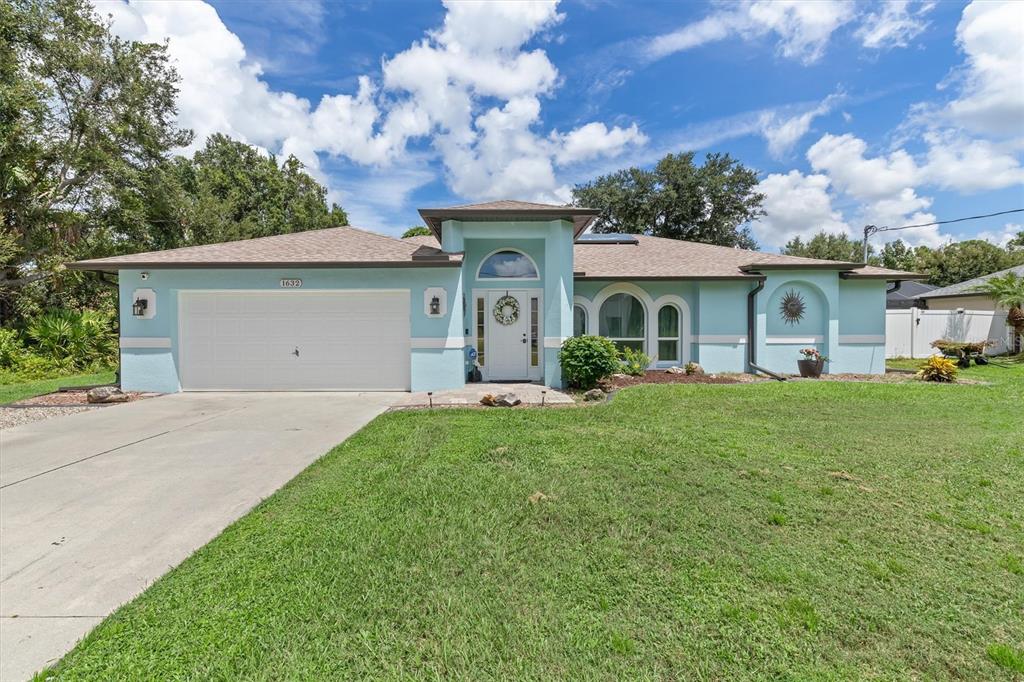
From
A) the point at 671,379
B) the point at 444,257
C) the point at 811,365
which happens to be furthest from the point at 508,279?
the point at 811,365

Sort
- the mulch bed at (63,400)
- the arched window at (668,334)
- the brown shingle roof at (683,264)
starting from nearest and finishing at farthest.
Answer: the mulch bed at (63,400) → the brown shingle roof at (683,264) → the arched window at (668,334)

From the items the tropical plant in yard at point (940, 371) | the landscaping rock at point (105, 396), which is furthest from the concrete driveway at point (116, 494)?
the tropical plant in yard at point (940, 371)

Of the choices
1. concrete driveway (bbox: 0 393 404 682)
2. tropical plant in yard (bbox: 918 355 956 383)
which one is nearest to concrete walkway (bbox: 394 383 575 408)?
concrete driveway (bbox: 0 393 404 682)

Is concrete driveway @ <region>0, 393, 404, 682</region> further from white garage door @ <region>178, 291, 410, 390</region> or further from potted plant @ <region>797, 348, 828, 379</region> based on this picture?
potted plant @ <region>797, 348, 828, 379</region>

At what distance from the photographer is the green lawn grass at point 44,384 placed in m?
9.23

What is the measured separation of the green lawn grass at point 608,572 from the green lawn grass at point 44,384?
9.40 m

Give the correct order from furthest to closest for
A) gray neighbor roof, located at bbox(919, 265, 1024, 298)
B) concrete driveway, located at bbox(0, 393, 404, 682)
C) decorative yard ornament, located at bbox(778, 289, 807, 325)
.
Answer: gray neighbor roof, located at bbox(919, 265, 1024, 298)
decorative yard ornament, located at bbox(778, 289, 807, 325)
concrete driveway, located at bbox(0, 393, 404, 682)

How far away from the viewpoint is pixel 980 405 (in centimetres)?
742

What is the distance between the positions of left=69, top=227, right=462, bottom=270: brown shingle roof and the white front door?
7.19 feet

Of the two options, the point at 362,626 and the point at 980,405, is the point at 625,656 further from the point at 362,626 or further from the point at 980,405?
the point at 980,405

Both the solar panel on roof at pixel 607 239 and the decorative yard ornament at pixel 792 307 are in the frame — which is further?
the solar panel on roof at pixel 607 239

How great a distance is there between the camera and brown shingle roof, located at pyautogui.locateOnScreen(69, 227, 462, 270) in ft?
31.0

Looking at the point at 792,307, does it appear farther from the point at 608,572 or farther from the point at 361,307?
the point at 608,572

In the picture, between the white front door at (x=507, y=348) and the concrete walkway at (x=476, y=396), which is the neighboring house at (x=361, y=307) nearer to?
the white front door at (x=507, y=348)
